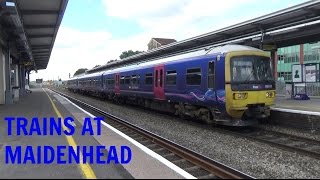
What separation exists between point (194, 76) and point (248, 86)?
275 centimetres

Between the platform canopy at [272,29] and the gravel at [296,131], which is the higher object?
the platform canopy at [272,29]

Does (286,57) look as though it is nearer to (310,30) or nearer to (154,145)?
(310,30)

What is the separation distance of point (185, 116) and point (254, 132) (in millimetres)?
4578

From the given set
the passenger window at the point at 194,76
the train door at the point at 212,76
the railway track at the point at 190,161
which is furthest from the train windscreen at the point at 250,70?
the railway track at the point at 190,161

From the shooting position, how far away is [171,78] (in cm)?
1969

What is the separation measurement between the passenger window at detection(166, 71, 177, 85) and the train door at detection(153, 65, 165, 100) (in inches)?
30.3

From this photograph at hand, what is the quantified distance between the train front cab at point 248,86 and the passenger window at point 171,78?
454 cm

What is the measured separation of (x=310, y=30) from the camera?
21688 millimetres

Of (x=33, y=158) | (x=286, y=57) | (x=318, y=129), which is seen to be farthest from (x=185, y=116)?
(x=286, y=57)

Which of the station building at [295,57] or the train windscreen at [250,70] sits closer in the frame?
the train windscreen at [250,70]

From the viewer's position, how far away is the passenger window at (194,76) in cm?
1673

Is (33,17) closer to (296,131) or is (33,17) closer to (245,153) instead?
(296,131)

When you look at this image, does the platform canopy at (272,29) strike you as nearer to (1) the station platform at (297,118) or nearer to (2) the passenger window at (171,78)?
(1) the station platform at (297,118)

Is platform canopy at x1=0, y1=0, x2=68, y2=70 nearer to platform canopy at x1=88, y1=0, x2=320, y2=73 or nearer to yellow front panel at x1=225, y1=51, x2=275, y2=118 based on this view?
platform canopy at x1=88, y1=0, x2=320, y2=73
